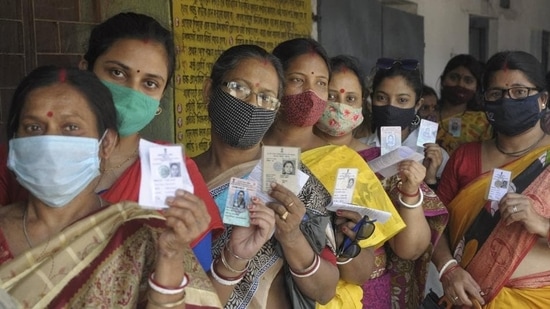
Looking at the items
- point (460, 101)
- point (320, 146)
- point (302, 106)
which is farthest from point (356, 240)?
point (460, 101)

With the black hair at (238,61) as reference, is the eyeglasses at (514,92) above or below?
below

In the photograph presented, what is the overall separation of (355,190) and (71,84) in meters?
1.17

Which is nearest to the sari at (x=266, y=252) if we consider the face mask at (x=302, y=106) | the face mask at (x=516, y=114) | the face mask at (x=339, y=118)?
the face mask at (x=302, y=106)

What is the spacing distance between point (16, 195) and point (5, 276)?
0.45 meters

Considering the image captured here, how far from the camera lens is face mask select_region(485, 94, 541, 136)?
3.06 meters

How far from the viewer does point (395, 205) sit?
291cm

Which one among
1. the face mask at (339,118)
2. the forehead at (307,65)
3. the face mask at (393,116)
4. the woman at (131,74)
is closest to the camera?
the woman at (131,74)

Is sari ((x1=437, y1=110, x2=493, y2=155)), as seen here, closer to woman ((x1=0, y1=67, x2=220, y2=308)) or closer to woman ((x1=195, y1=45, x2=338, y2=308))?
woman ((x1=195, y1=45, x2=338, y2=308))

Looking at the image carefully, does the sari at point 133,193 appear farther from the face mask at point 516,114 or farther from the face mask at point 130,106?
the face mask at point 516,114

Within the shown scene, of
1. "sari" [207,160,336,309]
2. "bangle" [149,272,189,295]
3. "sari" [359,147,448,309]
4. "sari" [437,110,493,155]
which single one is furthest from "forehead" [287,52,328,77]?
"sari" [437,110,493,155]

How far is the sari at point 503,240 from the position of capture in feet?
9.64

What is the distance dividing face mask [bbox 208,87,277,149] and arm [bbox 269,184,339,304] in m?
0.27

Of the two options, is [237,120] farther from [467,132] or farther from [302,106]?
[467,132]

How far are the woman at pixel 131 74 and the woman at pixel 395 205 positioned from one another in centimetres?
91
